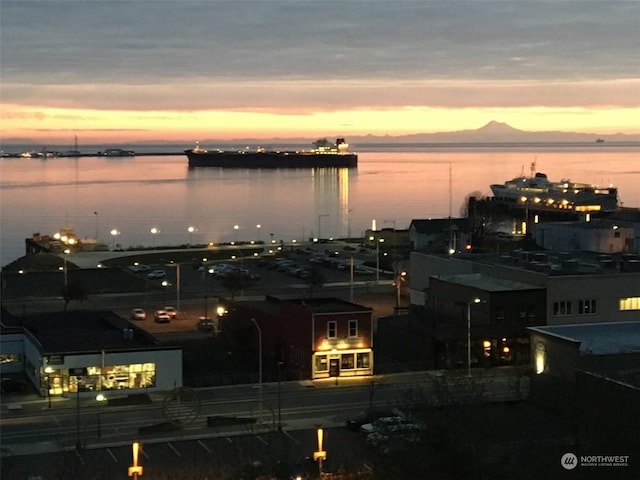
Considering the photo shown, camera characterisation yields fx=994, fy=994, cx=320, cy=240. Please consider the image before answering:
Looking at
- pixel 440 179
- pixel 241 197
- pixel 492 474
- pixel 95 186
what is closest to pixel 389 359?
pixel 492 474

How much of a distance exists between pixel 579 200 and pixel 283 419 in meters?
23.8

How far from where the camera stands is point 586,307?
10.9 meters

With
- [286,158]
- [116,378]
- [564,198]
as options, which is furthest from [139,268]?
[286,158]

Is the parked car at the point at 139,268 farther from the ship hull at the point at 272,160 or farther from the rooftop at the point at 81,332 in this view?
the ship hull at the point at 272,160

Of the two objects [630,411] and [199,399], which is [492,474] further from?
[199,399]

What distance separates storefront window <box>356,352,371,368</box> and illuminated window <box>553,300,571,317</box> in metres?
2.37

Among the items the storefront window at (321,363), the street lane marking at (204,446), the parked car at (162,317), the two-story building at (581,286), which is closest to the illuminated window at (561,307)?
the two-story building at (581,286)

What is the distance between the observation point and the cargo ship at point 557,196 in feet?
96.7

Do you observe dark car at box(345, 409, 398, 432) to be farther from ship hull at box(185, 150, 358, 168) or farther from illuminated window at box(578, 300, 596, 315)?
ship hull at box(185, 150, 358, 168)

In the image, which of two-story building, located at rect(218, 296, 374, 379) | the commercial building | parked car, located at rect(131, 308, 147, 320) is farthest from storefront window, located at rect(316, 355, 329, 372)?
parked car, located at rect(131, 308, 147, 320)

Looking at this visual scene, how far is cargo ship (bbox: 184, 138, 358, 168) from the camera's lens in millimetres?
79375

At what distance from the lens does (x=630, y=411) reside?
5.99 meters

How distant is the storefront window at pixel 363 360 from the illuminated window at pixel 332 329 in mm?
316

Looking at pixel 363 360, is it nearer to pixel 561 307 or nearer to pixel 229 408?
pixel 229 408
